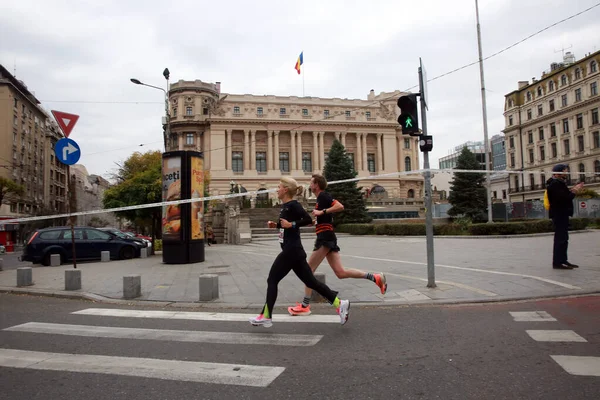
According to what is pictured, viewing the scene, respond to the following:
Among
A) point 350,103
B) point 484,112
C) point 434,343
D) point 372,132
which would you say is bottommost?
point 434,343

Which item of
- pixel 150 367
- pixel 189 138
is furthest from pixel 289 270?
pixel 189 138

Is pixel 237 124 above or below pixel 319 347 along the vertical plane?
above

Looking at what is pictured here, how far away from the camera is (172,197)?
44.9 feet

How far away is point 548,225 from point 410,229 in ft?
24.3

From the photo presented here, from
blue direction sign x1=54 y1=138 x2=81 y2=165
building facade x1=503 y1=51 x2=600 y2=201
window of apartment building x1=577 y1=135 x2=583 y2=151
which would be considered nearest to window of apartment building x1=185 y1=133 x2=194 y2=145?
building facade x1=503 y1=51 x2=600 y2=201

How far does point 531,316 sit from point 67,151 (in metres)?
10.5

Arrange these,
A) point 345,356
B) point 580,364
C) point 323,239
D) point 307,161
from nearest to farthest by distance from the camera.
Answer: point 580,364, point 345,356, point 323,239, point 307,161

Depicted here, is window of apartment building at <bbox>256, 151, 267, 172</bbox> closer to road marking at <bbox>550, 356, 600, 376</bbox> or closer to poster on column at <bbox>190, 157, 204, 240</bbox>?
poster on column at <bbox>190, 157, 204, 240</bbox>

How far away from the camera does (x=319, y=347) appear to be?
4109 millimetres

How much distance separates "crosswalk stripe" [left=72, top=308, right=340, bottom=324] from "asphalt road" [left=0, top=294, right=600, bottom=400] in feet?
0.55

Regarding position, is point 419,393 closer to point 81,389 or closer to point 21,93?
point 81,389

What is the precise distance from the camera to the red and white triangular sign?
32.9 ft

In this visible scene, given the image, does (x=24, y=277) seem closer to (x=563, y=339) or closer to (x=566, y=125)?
(x=563, y=339)

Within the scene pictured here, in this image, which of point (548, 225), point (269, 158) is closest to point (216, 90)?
point (269, 158)
